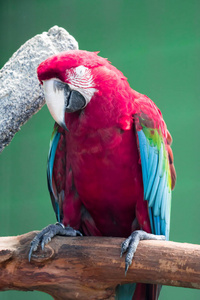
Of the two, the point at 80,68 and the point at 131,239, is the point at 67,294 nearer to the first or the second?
the point at 131,239

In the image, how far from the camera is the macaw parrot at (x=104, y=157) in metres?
0.96

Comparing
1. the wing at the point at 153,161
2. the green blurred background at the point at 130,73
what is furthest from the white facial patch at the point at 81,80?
the green blurred background at the point at 130,73

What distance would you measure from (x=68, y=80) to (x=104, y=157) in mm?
241

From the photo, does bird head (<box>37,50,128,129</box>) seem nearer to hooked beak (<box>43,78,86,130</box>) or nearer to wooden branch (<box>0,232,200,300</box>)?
hooked beak (<box>43,78,86,130</box>)

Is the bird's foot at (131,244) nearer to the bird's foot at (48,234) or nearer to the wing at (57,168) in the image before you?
the bird's foot at (48,234)

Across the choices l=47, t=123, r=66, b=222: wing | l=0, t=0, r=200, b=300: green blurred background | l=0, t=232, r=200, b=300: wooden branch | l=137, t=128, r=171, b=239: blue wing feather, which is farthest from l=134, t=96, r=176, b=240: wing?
l=0, t=0, r=200, b=300: green blurred background

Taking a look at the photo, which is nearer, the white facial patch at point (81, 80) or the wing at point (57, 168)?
the white facial patch at point (81, 80)

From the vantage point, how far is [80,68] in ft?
3.12

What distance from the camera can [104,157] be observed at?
3.50 ft

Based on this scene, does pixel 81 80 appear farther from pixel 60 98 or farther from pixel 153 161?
pixel 153 161

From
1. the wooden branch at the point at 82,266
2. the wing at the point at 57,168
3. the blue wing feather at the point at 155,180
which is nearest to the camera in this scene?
the wooden branch at the point at 82,266

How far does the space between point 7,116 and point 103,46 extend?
36.6 inches

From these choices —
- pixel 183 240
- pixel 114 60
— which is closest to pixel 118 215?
pixel 183 240

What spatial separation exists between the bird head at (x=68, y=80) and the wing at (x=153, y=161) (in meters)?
0.17
